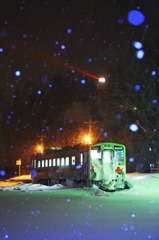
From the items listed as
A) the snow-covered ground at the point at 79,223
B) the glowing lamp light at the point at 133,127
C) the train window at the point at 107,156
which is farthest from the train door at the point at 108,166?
the glowing lamp light at the point at 133,127

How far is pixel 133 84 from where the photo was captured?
3459 cm

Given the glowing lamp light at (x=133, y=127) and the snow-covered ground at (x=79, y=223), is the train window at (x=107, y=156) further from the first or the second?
the glowing lamp light at (x=133, y=127)

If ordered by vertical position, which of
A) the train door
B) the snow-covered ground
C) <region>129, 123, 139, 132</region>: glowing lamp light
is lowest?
the snow-covered ground

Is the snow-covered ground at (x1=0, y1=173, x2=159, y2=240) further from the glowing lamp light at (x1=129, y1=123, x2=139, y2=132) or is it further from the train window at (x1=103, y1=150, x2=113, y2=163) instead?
the glowing lamp light at (x1=129, y1=123, x2=139, y2=132)

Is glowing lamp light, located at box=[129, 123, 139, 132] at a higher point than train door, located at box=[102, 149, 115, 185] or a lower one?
higher

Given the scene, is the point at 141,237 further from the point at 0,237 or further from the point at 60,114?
the point at 60,114

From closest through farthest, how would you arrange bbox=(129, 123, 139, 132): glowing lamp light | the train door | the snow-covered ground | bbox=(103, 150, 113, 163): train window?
the snow-covered ground, the train door, bbox=(103, 150, 113, 163): train window, bbox=(129, 123, 139, 132): glowing lamp light

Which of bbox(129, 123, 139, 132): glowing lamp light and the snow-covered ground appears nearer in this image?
the snow-covered ground

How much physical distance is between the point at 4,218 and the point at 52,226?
2.09 m

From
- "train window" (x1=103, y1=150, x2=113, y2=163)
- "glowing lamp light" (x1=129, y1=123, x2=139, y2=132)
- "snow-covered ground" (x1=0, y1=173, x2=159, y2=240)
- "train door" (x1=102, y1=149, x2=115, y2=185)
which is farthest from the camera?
"glowing lamp light" (x1=129, y1=123, x2=139, y2=132)

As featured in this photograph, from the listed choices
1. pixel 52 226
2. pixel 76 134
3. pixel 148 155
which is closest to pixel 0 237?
pixel 52 226

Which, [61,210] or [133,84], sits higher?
[133,84]

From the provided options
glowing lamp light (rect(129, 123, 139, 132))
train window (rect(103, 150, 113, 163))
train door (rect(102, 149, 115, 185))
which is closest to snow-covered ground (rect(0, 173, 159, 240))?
train door (rect(102, 149, 115, 185))

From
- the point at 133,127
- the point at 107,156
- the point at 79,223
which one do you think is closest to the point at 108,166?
the point at 107,156
